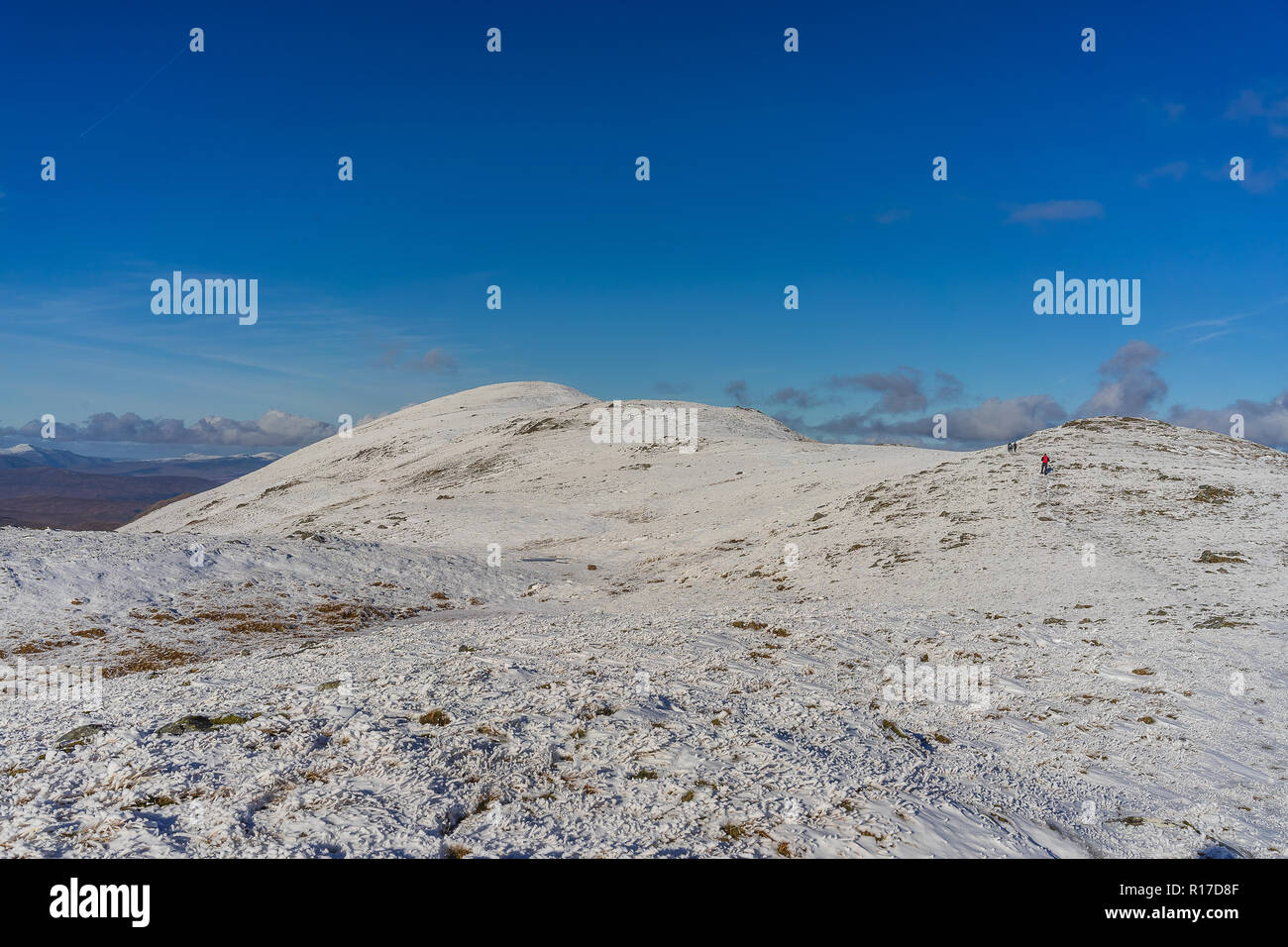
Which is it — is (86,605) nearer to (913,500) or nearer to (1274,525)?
(913,500)

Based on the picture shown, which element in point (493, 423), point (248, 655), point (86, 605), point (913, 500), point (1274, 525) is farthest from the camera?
point (493, 423)

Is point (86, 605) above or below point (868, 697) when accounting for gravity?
above

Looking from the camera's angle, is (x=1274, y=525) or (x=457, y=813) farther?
(x=1274, y=525)

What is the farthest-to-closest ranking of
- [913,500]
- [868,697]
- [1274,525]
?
[913,500] < [1274,525] < [868,697]
